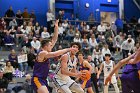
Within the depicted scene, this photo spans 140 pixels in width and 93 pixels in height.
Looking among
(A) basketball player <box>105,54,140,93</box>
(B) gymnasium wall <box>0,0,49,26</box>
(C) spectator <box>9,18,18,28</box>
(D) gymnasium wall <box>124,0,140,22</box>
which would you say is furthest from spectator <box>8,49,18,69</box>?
(D) gymnasium wall <box>124,0,140,22</box>

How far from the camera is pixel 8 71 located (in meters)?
15.0

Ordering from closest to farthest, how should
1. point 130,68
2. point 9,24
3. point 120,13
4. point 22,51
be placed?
point 130,68 < point 22,51 < point 9,24 < point 120,13

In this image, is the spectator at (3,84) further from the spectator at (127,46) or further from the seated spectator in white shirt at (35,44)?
the spectator at (127,46)

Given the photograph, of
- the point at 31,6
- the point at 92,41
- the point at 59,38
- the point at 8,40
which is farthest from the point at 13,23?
the point at 31,6

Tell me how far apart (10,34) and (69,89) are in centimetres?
995

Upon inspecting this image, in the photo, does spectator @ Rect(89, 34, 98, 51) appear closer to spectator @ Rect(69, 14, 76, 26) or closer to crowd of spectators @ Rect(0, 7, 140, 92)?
crowd of spectators @ Rect(0, 7, 140, 92)

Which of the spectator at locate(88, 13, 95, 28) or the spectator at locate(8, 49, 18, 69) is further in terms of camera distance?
the spectator at locate(88, 13, 95, 28)

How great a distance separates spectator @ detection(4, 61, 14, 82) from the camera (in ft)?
48.0

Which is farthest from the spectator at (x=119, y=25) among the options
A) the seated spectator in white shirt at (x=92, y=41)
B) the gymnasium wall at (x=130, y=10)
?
the seated spectator in white shirt at (x=92, y=41)

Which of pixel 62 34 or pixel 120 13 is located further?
pixel 120 13

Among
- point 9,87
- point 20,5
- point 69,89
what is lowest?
point 9,87

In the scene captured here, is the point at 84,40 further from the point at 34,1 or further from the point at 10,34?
the point at 34,1

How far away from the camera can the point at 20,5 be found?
80.0 ft

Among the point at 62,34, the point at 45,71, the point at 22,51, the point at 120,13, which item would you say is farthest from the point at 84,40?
the point at 45,71
